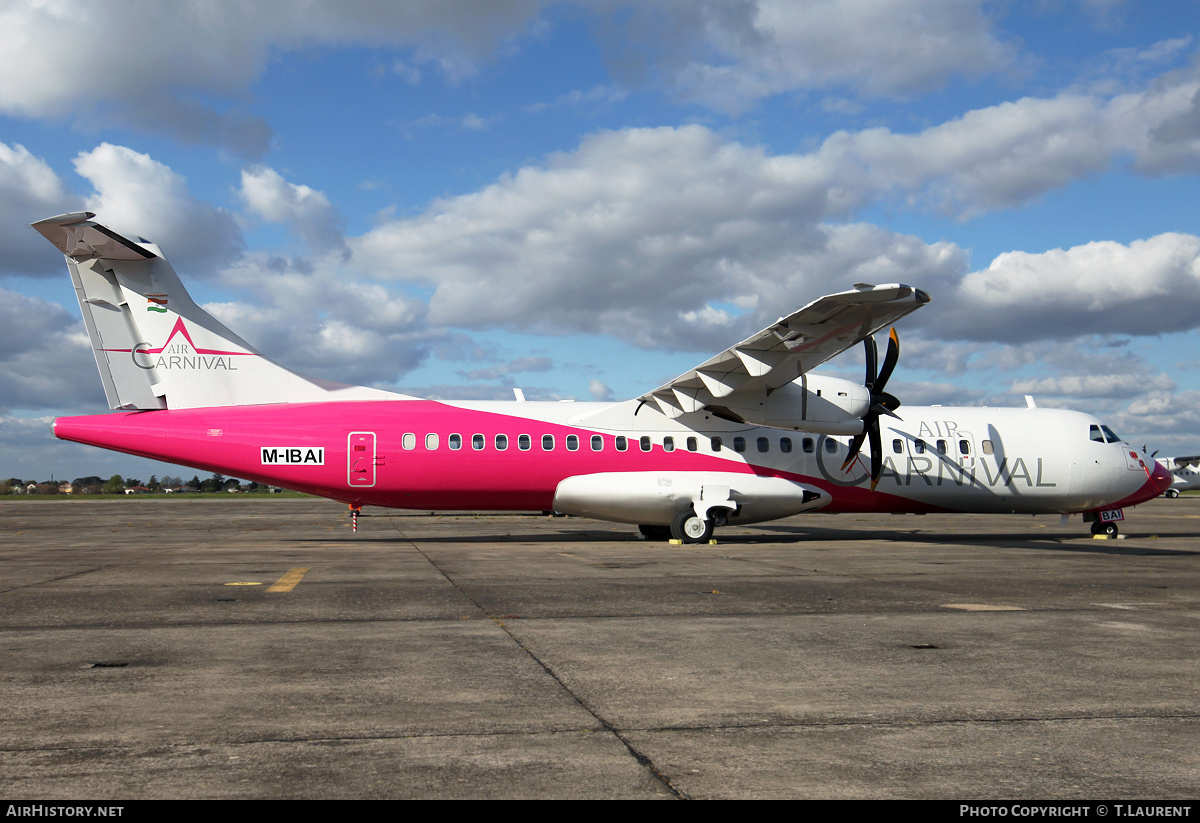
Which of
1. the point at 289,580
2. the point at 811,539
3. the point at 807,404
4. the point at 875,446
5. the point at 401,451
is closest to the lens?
the point at 289,580

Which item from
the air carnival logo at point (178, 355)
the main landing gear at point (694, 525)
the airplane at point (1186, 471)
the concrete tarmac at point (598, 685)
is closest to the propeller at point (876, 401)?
the main landing gear at point (694, 525)

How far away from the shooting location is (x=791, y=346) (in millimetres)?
19141

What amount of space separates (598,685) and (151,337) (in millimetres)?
17923

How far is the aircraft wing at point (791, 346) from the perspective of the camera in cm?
1723

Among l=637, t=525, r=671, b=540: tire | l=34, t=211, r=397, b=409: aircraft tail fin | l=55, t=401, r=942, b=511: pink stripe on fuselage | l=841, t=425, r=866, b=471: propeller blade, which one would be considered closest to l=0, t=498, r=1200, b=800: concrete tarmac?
l=55, t=401, r=942, b=511: pink stripe on fuselage

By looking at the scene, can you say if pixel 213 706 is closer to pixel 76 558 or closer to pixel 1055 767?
pixel 1055 767

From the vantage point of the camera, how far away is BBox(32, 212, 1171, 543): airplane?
19.6 metres

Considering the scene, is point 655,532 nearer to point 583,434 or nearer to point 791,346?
point 583,434

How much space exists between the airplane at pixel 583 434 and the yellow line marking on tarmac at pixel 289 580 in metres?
6.40

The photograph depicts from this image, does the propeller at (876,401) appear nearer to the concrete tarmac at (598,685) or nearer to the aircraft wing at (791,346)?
the aircraft wing at (791,346)

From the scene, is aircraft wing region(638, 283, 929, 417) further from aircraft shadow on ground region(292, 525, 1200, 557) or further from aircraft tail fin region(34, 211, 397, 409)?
aircraft tail fin region(34, 211, 397, 409)

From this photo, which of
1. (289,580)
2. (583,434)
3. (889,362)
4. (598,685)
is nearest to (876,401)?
(889,362)

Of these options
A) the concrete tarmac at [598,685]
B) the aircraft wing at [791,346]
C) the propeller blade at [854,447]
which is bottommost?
the concrete tarmac at [598,685]
